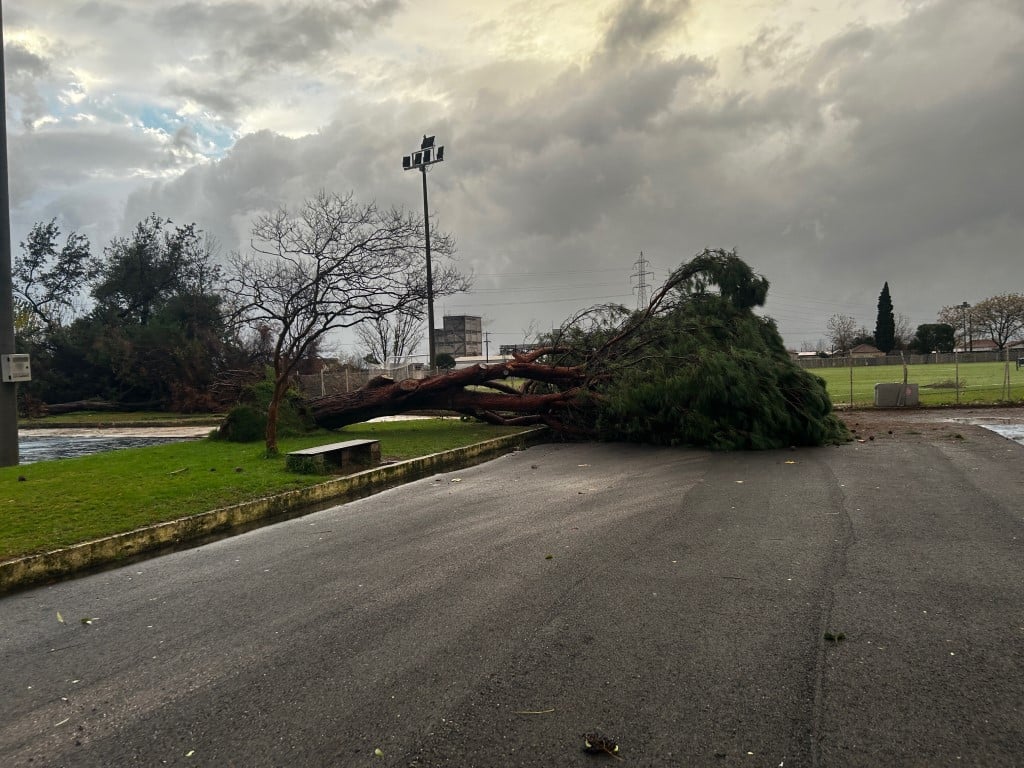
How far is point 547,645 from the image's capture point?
4203mm

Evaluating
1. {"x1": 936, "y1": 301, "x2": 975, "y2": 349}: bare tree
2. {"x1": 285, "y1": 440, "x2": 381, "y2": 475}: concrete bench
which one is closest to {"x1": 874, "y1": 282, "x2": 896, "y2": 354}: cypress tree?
{"x1": 936, "y1": 301, "x2": 975, "y2": 349}: bare tree

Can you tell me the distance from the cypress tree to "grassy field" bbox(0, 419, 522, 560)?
84168 millimetres

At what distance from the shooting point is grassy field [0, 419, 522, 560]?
7.45 m

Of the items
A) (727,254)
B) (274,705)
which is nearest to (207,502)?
(274,705)

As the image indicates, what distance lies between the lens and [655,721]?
10.8 feet

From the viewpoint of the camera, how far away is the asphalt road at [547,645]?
3188 mm

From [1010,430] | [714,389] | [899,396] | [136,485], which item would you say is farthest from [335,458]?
[899,396]

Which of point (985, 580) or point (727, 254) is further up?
point (727, 254)

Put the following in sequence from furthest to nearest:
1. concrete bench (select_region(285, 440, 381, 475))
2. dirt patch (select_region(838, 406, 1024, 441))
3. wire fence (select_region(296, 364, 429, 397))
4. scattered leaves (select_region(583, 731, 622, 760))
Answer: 1. wire fence (select_region(296, 364, 429, 397))
2. dirt patch (select_region(838, 406, 1024, 441))
3. concrete bench (select_region(285, 440, 381, 475))
4. scattered leaves (select_region(583, 731, 622, 760))

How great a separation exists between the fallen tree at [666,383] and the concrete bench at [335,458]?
18.0 feet

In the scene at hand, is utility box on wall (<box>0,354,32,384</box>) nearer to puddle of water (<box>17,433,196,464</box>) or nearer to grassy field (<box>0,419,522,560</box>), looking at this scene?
grassy field (<box>0,419,522,560</box>)

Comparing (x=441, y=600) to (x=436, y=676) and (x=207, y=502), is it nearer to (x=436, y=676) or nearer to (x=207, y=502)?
(x=436, y=676)

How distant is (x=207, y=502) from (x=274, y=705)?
5741mm

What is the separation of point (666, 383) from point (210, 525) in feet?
30.3
